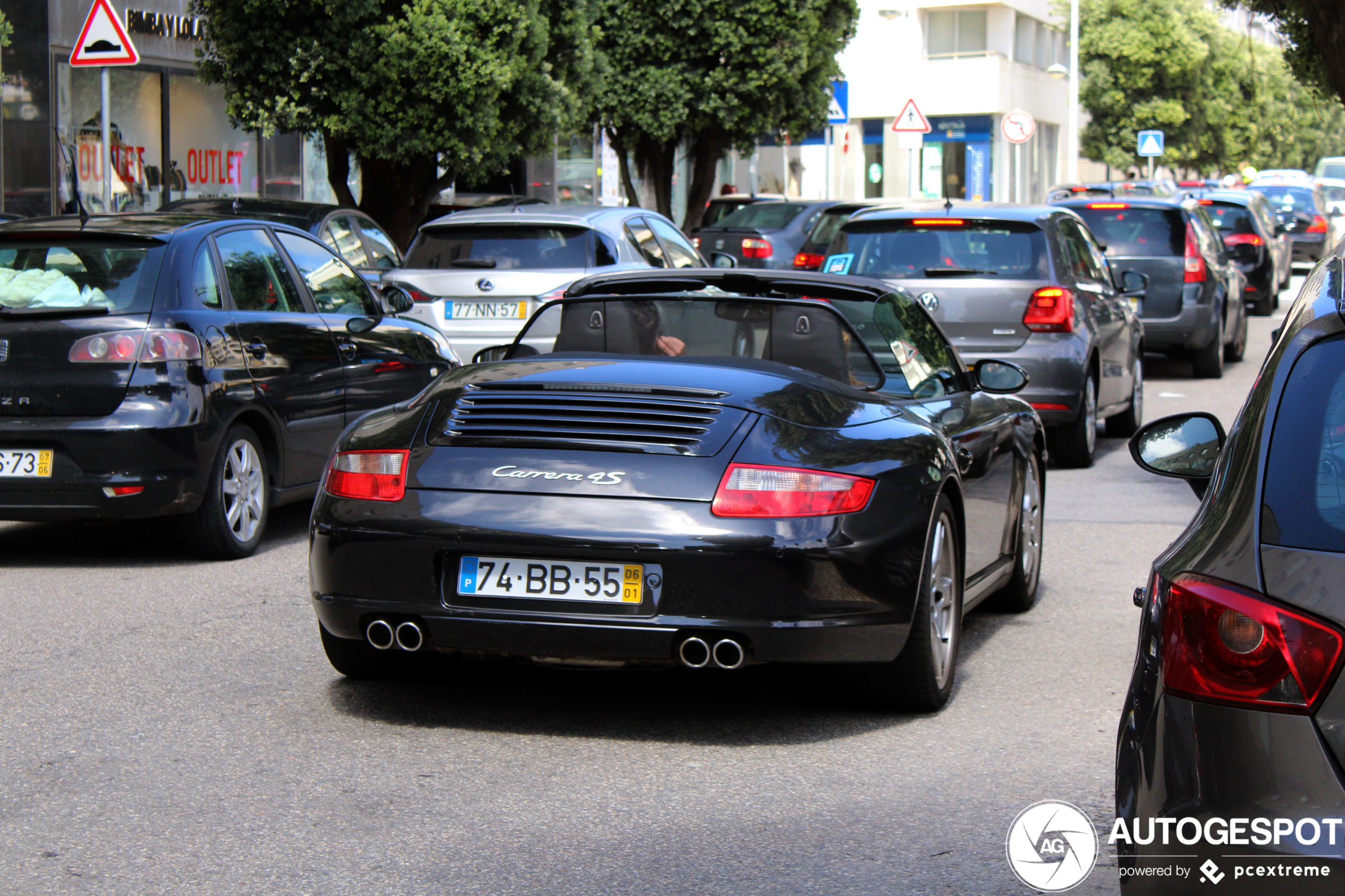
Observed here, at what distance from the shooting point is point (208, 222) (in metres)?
8.02

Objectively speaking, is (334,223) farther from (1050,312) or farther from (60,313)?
(60,313)

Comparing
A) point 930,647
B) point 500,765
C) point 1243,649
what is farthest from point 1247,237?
point 1243,649

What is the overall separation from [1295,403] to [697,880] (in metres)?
1.71

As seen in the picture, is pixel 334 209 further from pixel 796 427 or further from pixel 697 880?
pixel 697 880

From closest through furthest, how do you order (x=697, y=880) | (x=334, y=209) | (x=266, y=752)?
1. (x=697, y=880)
2. (x=266, y=752)
3. (x=334, y=209)

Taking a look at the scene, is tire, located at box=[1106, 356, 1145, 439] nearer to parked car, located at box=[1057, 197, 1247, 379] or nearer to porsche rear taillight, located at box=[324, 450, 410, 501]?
parked car, located at box=[1057, 197, 1247, 379]

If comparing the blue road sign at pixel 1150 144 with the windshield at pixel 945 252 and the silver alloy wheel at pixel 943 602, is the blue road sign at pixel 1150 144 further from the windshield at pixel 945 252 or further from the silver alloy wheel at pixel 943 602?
the silver alloy wheel at pixel 943 602

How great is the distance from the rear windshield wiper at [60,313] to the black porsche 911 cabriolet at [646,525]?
2.53 m

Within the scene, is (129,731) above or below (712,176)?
below

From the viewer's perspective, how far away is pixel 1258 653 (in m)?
2.50

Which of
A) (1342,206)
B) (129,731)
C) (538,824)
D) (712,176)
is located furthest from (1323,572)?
(1342,206)

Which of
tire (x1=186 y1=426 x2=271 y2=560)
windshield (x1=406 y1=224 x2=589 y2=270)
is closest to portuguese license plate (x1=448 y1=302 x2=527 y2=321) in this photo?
windshield (x1=406 y1=224 x2=589 y2=270)

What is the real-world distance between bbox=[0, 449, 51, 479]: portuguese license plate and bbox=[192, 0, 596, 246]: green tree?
10.4 meters

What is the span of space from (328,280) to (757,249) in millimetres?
15372
